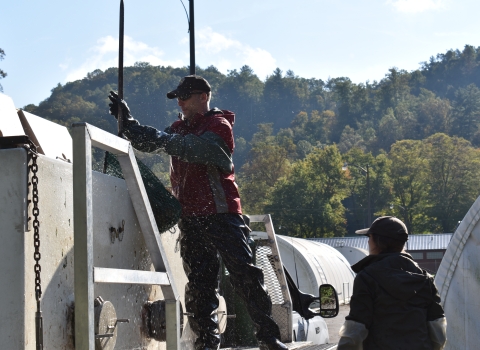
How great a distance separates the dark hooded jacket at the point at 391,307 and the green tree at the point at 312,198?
75.5 meters

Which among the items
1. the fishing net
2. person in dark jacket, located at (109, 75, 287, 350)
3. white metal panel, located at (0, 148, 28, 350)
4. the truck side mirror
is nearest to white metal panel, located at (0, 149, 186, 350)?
white metal panel, located at (0, 148, 28, 350)

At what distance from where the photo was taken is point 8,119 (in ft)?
8.41

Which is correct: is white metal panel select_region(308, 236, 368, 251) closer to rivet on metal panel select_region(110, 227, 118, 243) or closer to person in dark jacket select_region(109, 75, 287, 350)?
person in dark jacket select_region(109, 75, 287, 350)

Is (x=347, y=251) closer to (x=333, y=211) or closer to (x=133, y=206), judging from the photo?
(x=333, y=211)

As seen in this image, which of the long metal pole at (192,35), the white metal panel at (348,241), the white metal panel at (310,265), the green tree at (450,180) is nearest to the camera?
the long metal pole at (192,35)

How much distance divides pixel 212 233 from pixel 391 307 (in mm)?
1010

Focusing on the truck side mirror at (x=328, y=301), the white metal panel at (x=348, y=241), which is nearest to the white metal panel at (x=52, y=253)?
the truck side mirror at (x=328, y=301)

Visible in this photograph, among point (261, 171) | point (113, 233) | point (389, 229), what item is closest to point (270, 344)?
point (389, 229)

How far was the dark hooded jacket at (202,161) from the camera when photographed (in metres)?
3.72

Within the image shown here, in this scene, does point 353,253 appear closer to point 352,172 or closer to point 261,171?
point 352,172

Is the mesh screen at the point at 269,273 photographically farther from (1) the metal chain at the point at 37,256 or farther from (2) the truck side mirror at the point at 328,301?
(1) the metal chain at the point at 37,256

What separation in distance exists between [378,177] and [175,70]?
102ft

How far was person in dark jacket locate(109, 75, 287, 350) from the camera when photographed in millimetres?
3869

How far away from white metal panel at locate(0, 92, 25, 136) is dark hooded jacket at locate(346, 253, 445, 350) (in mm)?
2098
